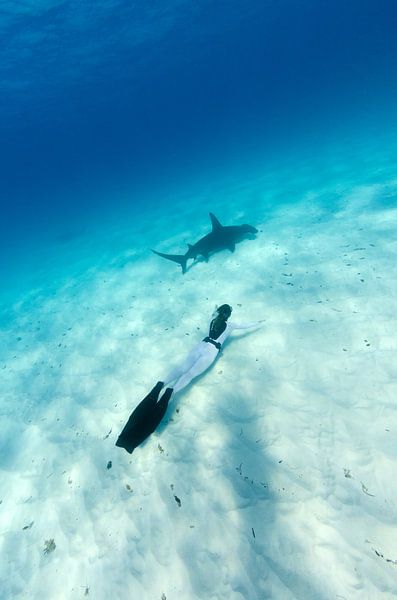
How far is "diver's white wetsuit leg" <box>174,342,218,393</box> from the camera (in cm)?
520

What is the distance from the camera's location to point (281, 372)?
536 cm

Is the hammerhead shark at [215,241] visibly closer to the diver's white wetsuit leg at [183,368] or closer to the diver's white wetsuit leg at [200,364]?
the diver's white wetsuit leg at [200,364]

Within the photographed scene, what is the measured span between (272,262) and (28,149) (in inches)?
3989

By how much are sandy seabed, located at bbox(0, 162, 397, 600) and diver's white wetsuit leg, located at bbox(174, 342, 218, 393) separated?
0.41m

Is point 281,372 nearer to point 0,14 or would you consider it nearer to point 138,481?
point 138,481

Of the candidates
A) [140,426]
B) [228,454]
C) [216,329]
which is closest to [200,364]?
[216,329]

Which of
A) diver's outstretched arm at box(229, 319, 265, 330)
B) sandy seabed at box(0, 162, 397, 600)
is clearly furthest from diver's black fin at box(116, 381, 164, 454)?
diver's outstretched arm at box(229, 319, 265, 330)

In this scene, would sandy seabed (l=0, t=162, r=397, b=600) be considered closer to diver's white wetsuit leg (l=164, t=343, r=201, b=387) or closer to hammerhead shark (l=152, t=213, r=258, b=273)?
diver's white wetsuit leg (l=164, t=343, r=201, b=387)

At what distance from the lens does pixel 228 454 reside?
4.27 m

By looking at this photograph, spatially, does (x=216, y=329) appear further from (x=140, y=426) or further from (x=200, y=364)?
(x=140, y=426)

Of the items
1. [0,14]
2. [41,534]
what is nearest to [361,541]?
[41,534]

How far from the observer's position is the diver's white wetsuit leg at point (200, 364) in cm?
520

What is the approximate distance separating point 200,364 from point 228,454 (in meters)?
1.65

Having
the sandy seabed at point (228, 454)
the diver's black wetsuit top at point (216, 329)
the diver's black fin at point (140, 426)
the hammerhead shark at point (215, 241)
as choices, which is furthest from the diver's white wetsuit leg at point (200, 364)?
the hammerhead shark at point (215, 241)
